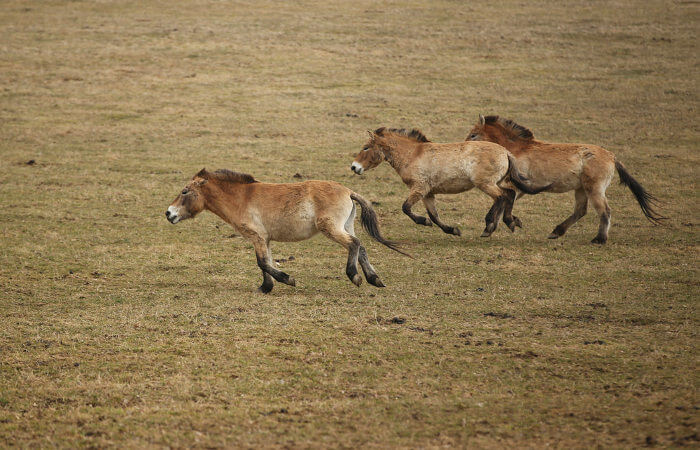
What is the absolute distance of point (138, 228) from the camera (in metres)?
14.4

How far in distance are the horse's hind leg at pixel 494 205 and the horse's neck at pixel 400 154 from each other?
59.9 inches

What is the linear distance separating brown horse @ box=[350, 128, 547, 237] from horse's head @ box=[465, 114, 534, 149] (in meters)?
0.60

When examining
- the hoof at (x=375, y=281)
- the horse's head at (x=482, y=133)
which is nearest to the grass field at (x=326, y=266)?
the hoof at (x=375, y=281)

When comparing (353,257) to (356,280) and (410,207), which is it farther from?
(410,207)

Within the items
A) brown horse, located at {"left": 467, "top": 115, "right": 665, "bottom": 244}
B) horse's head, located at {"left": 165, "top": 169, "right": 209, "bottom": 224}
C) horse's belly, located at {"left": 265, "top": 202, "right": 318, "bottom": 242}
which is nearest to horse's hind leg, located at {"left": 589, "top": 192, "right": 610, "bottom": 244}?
brown horse, located at {"left": 467, "top": 115, "right": 665, "bottom": 244}

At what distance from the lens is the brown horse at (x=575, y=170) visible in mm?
13273

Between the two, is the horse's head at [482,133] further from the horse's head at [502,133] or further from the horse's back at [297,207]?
the horse's back at [297,207]

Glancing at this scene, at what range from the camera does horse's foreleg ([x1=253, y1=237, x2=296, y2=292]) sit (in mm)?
10156

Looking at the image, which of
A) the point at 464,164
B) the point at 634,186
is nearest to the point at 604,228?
the point at 634,186

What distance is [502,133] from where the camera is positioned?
14391 millimetres

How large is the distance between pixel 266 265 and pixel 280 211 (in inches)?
30.8

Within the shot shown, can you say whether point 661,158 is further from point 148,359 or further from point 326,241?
point 148,359

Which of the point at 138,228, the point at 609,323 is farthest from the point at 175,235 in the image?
the point at 609,323

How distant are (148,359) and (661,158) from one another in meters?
16.2
